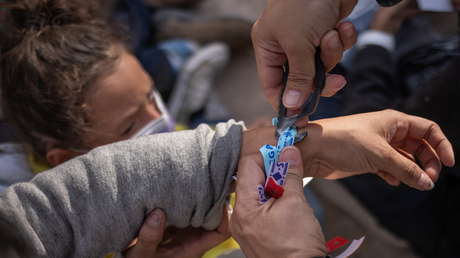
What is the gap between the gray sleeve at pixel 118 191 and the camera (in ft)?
2.28

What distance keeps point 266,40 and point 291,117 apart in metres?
0.15

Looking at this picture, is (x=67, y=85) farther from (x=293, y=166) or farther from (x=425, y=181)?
(x=425, y=181)

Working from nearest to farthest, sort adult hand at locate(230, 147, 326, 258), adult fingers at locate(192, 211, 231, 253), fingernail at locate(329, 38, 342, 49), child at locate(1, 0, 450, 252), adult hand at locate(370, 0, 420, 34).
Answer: adult hand at locate(230, 147, 326, 258), fingernail at locate(329, 38, 342, 49), adult fingers at locate(192, 211, 231, 253), child at locate(1, 0, 450, 252), adult hand at locate(370, 0, 420, 34)

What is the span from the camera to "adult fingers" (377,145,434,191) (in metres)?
0.73

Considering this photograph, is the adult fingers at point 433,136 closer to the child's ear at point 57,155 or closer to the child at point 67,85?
the child at point 67,85

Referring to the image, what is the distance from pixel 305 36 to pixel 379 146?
0.24 meters

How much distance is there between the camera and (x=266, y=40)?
29.3 inches

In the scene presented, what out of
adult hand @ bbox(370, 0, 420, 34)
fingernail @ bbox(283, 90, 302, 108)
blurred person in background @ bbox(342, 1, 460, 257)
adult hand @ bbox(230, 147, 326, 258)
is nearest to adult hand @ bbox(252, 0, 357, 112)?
fingernail @ bbox(283, 90, 302, 108)

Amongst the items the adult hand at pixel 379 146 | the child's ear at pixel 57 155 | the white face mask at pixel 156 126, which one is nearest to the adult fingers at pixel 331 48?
the adult hand at pixel 379 146

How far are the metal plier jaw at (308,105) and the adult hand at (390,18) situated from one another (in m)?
0.58

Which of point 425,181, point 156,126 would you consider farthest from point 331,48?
point 156,126

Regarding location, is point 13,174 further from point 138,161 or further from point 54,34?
point 138,161

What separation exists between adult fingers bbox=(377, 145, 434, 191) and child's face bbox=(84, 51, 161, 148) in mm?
595

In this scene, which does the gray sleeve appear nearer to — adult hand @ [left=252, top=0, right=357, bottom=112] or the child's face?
adult hand @ [left=252, top=0, right=357, bottom=112]
